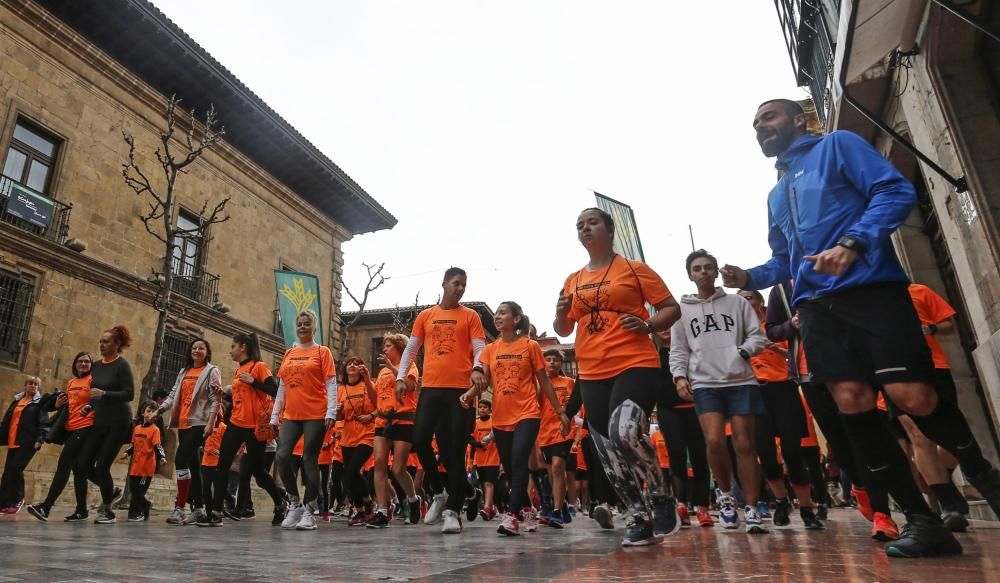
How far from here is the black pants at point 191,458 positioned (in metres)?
6.96

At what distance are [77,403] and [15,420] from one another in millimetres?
2672

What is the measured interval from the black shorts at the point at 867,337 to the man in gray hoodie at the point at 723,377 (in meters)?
1.86

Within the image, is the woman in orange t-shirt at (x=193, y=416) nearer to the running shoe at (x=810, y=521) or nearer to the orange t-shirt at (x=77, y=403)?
the orange t-shirt at (x=77, y=403)

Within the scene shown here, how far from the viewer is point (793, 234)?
318 centimetres

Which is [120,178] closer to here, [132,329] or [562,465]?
[132,329]

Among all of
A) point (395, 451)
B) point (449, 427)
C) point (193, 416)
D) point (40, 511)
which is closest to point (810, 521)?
point (449, 427)

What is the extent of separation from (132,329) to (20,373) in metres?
3.01

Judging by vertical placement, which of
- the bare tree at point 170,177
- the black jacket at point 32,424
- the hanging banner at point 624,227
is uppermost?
the bare tree at point 170,177

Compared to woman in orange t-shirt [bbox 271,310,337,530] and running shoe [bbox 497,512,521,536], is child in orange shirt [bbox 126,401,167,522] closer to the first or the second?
woman in orange t-shirt [bbox 271,310,337,530]

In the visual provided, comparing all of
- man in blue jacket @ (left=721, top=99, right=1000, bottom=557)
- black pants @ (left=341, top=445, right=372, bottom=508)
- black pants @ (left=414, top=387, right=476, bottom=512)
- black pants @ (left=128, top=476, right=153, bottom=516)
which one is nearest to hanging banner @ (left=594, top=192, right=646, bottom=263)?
black pants @ (left=341, top=445, right=372, bottom=508)

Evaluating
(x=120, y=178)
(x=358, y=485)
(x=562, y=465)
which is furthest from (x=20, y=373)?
(x=562, y=465)

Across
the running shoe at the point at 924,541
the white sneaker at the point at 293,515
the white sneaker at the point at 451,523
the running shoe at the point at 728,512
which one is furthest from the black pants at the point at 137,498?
the running shoe at the point at 924,541

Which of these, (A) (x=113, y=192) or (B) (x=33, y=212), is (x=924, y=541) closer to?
(B) (x=33, y=212)

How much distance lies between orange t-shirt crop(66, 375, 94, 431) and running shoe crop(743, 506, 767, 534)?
728 cm
